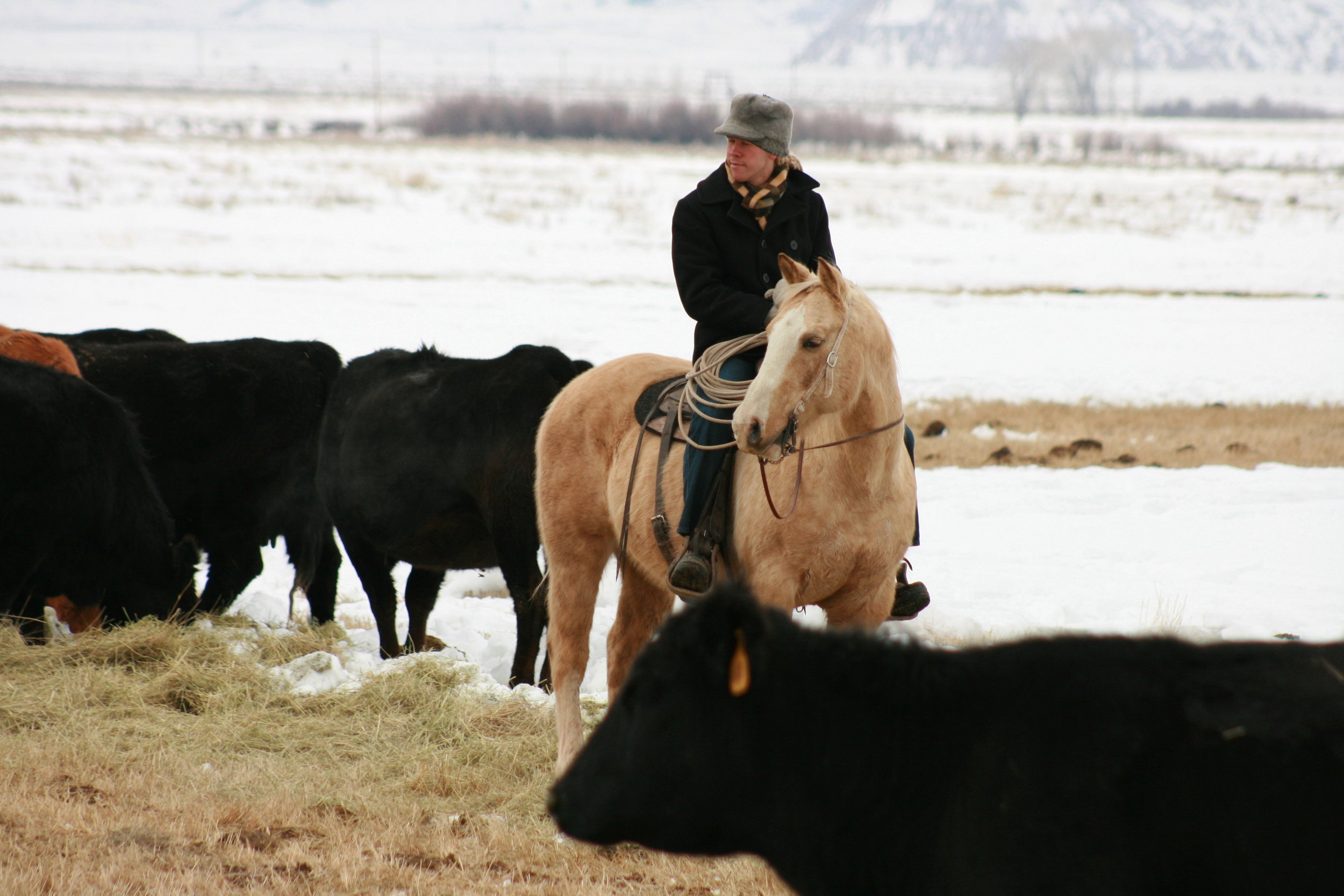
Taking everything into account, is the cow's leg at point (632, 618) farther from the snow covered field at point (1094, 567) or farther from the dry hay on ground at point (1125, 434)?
the dry hay on ground at point (1125, 434)

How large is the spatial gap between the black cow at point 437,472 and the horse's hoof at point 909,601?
206 centimetres

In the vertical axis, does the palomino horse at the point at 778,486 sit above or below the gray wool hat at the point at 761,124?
below

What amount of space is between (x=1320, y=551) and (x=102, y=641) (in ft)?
25.8

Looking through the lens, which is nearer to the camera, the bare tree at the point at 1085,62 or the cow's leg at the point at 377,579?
the cow's leg at the point at 377,579

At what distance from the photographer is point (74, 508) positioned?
6.23 metres

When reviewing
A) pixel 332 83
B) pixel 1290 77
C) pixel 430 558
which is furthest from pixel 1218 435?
pixel 1290 77

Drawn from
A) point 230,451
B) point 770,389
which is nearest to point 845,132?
point 230,451

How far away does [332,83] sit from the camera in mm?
139750

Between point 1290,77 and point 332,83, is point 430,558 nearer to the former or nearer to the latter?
point 332,83

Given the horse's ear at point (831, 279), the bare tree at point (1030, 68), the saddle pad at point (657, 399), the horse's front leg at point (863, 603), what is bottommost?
the horse's front leg at point (863, 603)

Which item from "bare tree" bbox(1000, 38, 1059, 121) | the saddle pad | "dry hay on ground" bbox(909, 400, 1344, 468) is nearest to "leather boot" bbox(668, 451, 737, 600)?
the saddle pad

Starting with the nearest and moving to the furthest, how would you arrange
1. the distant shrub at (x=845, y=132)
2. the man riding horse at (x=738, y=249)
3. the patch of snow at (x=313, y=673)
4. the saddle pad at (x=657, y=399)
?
the man riding horse at (x=738, y=249) < the saddle pad at (x=657, y=399) < the patch of snow at (x=313, y=673) < the distant shrub at (x=845, y=132)

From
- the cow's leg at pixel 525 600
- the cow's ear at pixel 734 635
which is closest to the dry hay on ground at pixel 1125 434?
the cow's leg at pixel 525 600

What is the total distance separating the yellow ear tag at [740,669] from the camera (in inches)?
88.6
